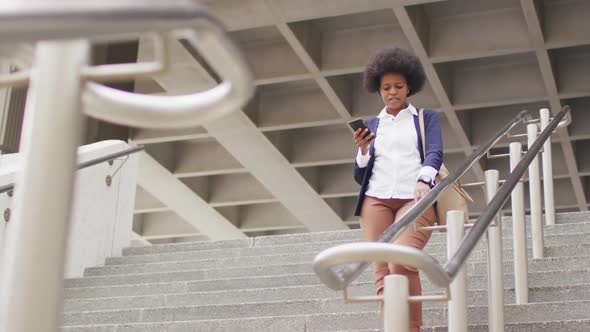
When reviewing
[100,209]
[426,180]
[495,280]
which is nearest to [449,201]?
[426,180]

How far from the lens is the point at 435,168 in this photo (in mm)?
3592

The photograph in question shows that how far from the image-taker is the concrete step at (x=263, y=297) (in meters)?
4.35

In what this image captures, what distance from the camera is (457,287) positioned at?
2998 millimetres

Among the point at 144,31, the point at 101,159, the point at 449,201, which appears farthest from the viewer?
the point at 101,159

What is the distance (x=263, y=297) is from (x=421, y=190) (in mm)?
1887

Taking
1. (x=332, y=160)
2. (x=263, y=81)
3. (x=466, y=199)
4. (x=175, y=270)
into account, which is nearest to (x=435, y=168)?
(x=466, y=199)

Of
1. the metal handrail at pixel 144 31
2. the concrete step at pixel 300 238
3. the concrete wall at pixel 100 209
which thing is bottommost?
the metal handrail at pixel 144 31

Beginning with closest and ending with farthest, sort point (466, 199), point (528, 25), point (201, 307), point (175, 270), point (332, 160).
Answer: point (466, 199) < point (201, 307) < point (175, 270) < point (528, 25) < point (332, 160)

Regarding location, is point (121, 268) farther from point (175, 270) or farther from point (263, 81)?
point (263, 81)

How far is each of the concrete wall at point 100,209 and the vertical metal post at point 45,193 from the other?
5828 millimetres

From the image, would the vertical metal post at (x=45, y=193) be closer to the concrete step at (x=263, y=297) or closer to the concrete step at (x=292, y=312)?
the concrete step at (x=292, y=312)

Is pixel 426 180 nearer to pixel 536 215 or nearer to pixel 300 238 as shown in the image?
pixel 536 215

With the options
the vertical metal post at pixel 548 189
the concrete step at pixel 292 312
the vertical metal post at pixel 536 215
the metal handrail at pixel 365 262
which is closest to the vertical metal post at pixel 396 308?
the metal handrail at pixel 365 262

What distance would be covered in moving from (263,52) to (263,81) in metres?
0.35
